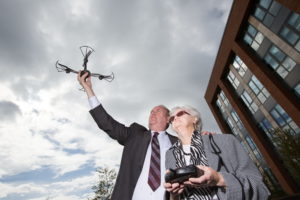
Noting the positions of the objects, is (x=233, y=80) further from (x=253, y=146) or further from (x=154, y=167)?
(x=154, y=167)

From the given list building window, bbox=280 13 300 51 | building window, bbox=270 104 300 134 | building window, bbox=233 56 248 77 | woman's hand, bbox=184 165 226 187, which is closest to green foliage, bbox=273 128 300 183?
building window, bbox=270 104 300 134

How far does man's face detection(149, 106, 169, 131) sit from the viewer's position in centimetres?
364

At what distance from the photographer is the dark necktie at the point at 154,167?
2732 millimetres

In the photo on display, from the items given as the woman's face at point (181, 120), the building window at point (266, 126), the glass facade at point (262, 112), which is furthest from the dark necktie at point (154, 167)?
the building window at point (266, 126)

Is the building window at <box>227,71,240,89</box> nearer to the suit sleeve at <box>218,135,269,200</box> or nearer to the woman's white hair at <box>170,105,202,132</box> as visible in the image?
the woman's white hair at <box>170,105,202,132</box>

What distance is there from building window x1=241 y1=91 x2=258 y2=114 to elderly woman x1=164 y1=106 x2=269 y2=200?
897 inches

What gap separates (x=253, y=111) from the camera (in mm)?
23500

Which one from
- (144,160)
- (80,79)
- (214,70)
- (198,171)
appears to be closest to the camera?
(198,171)

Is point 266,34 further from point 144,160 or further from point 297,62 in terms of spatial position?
point 144,160

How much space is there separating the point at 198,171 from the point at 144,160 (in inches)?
54.7

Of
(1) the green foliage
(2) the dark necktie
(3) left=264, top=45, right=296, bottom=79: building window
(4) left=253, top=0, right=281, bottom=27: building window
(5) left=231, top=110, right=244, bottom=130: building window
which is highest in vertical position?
(4) left=253, top=0, right=281, bottom=27: building window

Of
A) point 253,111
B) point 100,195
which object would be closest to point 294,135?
point 253,111

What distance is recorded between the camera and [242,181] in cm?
179

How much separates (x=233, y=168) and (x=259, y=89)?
856 inches
